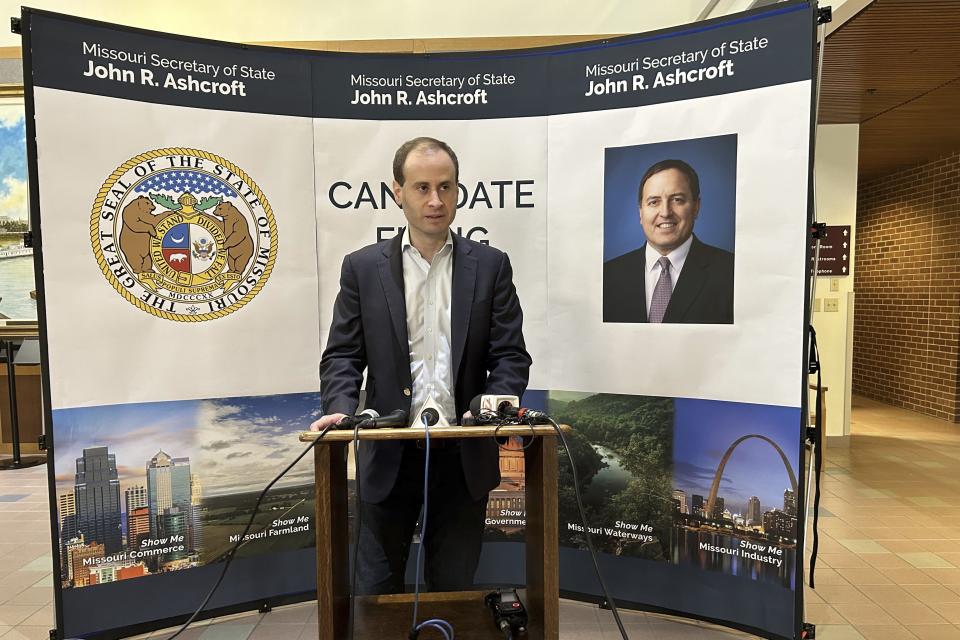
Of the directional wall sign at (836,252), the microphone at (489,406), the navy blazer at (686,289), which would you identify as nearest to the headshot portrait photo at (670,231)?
the navy blazer at (686,289)

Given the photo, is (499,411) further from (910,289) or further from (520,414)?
(910,289)

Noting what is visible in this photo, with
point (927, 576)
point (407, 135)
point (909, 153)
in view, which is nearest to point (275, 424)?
point (407, 135)

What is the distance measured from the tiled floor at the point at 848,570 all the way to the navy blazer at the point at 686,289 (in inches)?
58.5

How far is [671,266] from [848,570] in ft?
7.59

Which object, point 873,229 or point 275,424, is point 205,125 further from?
point 873,229

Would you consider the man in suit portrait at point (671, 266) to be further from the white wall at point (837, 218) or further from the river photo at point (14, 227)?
the river photo at point (14, 227)

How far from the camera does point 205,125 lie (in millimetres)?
2711

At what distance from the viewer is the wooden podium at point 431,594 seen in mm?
1676

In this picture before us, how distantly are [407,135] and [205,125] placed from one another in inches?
35.3

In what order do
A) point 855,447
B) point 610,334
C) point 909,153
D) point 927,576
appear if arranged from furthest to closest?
point 909,153 < point 855,447 < point 927,576 < point 610,334

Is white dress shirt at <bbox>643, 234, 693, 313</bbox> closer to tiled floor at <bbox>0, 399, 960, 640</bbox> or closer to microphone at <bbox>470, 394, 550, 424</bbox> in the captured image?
microphone at <bbox>470, 394, 550, 424</bbox>

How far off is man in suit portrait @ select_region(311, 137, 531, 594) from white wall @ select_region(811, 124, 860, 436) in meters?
5.55

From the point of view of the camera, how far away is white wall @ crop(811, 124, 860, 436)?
21.5 ft

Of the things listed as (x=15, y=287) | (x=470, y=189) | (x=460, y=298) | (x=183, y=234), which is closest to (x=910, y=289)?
(x=470, y=189)
